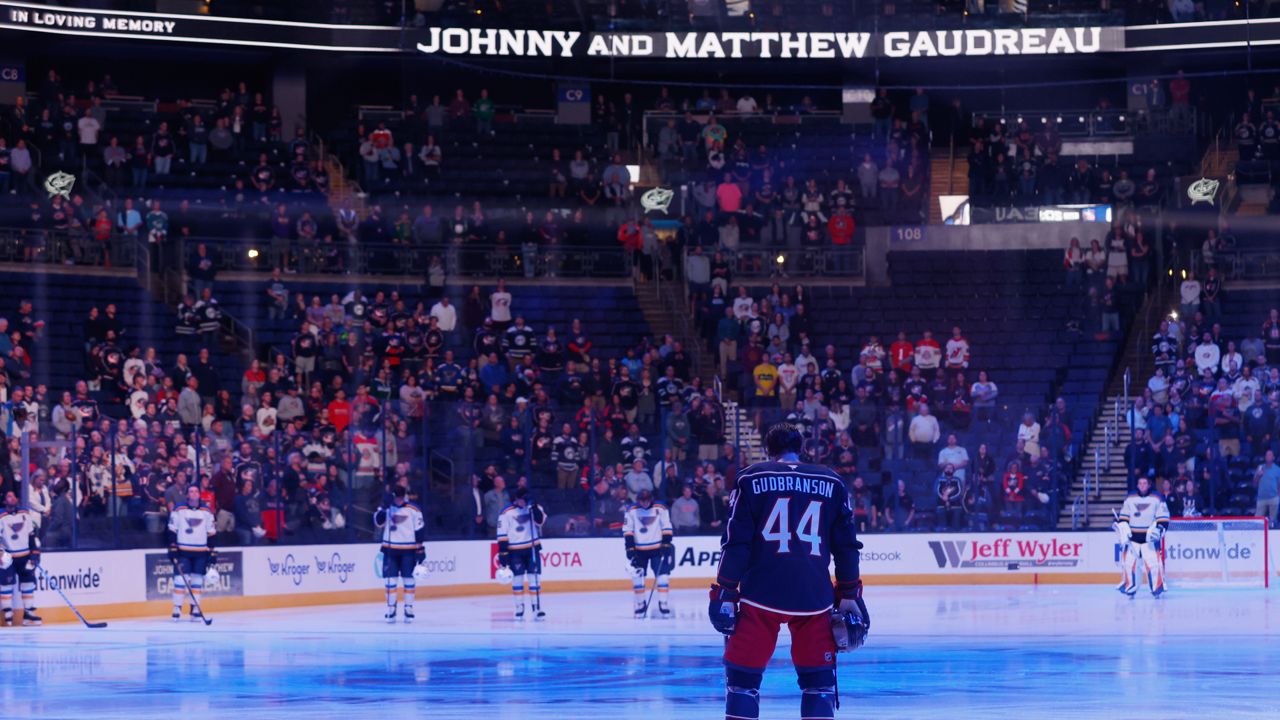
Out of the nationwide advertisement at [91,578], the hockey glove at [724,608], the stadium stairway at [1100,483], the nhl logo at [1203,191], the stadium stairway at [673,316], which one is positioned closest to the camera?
the hockey glove at [724,608]

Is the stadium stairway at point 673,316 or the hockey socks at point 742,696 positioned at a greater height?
the stadium stairway at point 673,316

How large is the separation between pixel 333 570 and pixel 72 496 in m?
4.12

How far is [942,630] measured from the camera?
20.7 meters

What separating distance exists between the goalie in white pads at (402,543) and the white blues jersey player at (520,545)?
103cm

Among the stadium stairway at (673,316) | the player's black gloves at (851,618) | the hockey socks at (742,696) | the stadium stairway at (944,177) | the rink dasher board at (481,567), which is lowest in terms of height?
the rink dasher board at (481,567)

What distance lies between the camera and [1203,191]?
121 ft

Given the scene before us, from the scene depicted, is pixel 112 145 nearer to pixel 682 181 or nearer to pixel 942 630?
pixel 682 181

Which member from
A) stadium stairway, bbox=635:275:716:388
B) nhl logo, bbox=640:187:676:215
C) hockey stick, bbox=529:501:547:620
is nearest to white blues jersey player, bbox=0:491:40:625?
hockey stick, bbox=529:501:547:620

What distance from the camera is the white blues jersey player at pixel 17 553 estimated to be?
22.2 meters

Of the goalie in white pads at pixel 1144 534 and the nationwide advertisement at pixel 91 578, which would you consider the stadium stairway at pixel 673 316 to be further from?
the nationwide advertisement at pixel 91 578

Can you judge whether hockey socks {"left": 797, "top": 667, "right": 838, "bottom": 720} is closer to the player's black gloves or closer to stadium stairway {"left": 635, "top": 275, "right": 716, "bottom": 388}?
the player's black gloves

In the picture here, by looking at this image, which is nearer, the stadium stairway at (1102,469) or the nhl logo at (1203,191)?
the stadium stairway at (1102,469)

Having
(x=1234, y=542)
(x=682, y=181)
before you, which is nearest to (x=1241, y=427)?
(x=1234, y=542)

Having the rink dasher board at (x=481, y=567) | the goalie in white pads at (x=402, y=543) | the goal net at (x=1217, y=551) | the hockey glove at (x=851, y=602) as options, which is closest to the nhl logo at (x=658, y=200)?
the rink dasher board at (x=481, y=567)
